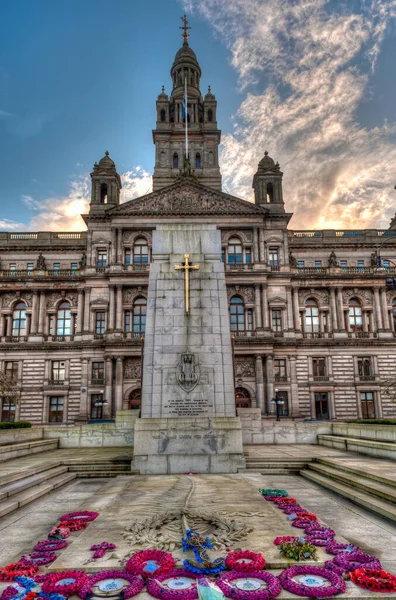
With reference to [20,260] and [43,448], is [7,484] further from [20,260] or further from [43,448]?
[20,260]

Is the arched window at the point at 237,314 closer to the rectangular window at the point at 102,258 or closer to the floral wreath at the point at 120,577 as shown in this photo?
the rectangular window at the point at 102,258

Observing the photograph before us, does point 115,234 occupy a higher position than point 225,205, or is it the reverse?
point 225,205

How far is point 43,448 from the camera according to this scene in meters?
17.7

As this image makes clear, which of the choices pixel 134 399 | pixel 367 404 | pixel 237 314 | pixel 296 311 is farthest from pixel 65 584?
pixel 367 404

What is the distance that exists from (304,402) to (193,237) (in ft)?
98.5

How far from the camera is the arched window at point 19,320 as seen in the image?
4353 cm

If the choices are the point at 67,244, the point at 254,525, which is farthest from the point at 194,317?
the point at 67,244

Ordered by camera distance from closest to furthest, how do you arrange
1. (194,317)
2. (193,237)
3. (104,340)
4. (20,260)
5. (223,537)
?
(223,537)
(194,317)
(193,237)
(104,340)
(20,260)

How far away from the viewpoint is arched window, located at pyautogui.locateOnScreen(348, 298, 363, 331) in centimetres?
4423

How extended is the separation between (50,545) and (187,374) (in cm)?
745

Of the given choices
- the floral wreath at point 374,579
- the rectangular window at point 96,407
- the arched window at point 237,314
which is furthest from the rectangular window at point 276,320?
the floral wreath at point 374,579

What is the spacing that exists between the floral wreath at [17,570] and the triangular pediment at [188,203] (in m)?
39.1

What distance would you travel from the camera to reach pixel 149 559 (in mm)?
5289

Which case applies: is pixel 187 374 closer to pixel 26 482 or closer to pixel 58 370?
pixel 26 482
